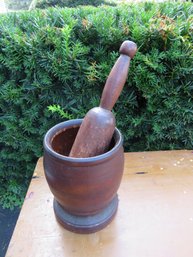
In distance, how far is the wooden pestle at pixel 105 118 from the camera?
0.66 metres

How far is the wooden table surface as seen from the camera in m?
0.67

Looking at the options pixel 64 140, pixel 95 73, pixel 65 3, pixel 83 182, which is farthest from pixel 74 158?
pixel 65 3

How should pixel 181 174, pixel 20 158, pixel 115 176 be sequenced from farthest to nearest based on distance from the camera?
pixel 20 158
pixel 181 174
pixel 115 176

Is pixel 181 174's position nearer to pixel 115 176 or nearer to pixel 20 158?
pixel 115 176

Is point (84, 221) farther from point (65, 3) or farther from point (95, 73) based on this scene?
point (65, 3)

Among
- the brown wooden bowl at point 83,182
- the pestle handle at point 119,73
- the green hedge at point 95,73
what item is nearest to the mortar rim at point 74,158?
the brown wooden bowl at point 83,182

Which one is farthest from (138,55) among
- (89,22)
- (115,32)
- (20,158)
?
(20,158)

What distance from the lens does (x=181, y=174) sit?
0.90 m

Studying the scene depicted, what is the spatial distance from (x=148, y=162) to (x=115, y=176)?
0.34 m

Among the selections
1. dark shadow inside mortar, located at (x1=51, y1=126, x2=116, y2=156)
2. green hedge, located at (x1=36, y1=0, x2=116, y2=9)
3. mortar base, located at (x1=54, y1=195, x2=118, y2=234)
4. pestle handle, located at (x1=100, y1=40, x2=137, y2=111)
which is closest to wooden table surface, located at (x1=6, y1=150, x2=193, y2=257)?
mortar base, located at (x1=54, y1=195, x2=118, y2=234)

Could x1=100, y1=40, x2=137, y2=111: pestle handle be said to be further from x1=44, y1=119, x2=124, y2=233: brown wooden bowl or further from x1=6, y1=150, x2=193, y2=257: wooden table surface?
x1=6, y1=150, x2=193, y2=257: wooden table surface

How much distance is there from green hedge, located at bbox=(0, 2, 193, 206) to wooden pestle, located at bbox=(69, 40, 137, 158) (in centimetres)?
27

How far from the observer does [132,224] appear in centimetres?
73

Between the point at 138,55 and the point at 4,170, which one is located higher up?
the point at 138,55
